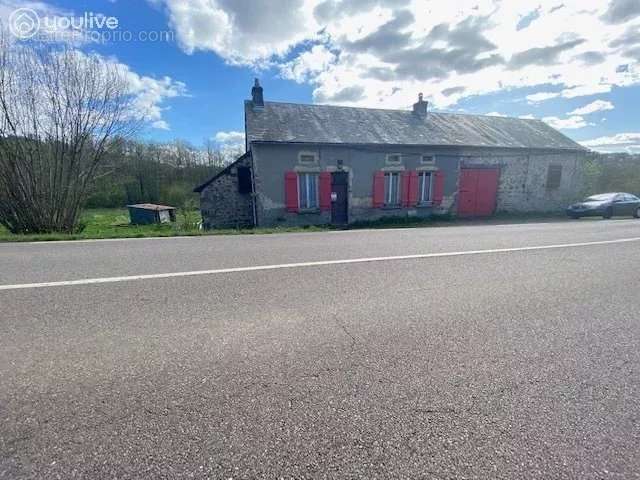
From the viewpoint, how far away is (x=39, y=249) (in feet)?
19.5

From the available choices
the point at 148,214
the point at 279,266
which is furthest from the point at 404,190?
the point at 148,214

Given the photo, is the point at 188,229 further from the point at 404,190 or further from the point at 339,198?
the point at 404,190

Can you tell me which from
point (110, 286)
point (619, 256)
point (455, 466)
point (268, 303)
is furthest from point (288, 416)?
point (619, 256)

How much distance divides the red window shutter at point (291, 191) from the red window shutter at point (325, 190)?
3.98ft

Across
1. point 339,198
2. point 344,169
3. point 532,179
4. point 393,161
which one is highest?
point 393,161

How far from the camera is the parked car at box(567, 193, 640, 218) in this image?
14141 millimetres

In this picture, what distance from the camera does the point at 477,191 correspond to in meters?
15.8

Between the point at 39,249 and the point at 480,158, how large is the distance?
Result: 58.6 ft

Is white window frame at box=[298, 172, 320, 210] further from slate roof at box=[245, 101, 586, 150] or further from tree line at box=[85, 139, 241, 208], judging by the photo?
tree line at box=[85, 139, 241, 208]

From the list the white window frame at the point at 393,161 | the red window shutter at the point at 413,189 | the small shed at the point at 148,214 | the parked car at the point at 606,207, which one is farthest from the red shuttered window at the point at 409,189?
the small shed at the point at 148,214

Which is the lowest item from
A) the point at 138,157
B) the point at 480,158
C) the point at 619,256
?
the point at 619,256

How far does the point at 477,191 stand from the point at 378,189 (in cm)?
599

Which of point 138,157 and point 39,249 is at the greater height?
point 138,157

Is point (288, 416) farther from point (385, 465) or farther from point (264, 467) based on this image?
point (385, 465)
